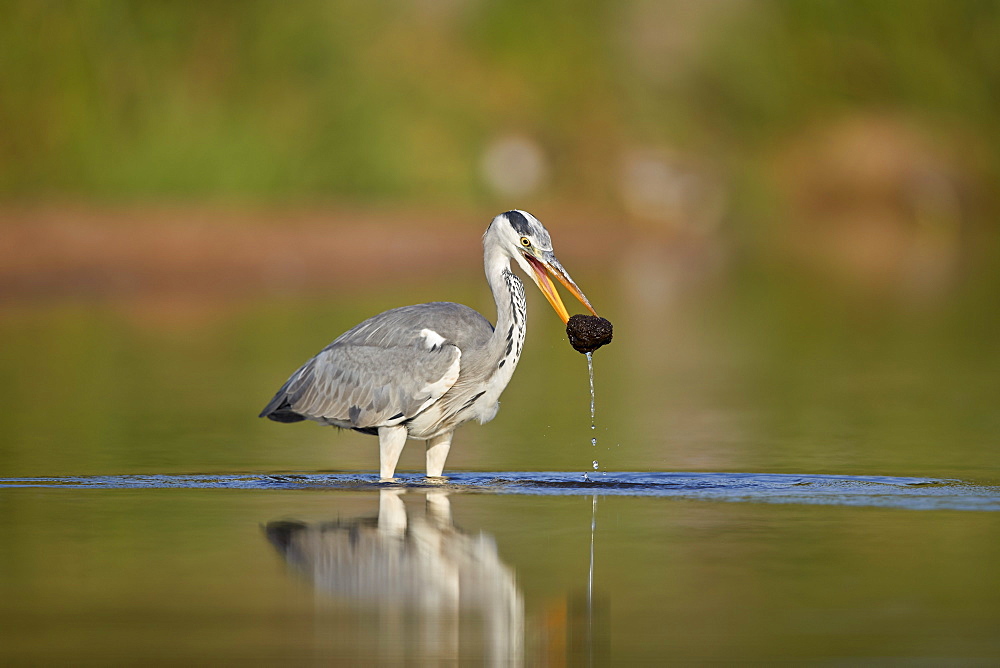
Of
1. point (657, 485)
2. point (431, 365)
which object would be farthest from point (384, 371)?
point (657, 485)

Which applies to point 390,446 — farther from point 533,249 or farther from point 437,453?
point 533,249

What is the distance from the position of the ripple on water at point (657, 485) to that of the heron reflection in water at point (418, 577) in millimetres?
937

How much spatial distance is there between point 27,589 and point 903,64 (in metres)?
44.4

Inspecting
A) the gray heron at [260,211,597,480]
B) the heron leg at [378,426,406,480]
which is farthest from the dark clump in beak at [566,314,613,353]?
the heron leg at [378,426,406,480]

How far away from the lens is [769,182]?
43.9 metres

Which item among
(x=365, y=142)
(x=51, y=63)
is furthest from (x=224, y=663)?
(x=365, y=142)

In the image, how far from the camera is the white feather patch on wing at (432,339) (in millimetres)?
8297

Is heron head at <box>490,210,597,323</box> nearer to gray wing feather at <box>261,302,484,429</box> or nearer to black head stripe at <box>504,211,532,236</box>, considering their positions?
black head stripe at <box>504,211,532,236</box>

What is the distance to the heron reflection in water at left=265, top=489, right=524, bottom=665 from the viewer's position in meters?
5.16

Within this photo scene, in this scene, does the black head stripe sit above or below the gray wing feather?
above

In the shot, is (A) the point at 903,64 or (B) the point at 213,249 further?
(A) the point at 903,64

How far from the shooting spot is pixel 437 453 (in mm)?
8391

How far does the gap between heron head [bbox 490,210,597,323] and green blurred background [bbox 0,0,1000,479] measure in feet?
3.07

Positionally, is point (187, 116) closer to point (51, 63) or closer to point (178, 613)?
point (51, 63)
